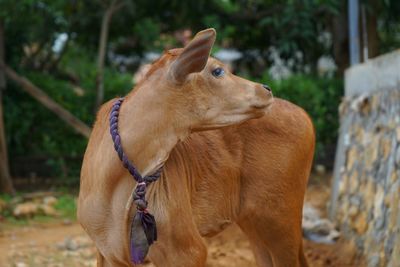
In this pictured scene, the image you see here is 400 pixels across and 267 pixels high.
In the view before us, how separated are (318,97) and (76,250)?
18.8ft

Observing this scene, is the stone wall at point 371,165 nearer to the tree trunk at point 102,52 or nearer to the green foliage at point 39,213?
the green foliage at point 39,213

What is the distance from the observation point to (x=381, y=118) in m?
5.93

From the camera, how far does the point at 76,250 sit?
6617 mm

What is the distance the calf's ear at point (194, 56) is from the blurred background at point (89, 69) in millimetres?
4351

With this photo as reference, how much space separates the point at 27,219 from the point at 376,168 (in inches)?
177

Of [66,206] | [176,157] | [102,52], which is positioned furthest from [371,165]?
[102,52]

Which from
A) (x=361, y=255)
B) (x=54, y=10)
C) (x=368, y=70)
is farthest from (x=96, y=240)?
(x=54, y=10)

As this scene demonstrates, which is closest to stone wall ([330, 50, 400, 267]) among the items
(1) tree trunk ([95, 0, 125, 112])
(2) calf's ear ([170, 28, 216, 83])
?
(2) calf's ear ([170, 28, 216, 83])

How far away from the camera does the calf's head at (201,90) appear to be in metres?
3.24

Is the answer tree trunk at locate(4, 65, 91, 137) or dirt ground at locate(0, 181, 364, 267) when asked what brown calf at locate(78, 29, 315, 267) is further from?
tree trunk at locate(4, 65, 91, 137)

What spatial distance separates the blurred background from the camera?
363 inches

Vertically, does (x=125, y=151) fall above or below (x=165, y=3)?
above

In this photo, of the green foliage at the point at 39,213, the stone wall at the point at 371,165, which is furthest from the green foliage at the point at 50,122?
the stone wall at the point at 371,165

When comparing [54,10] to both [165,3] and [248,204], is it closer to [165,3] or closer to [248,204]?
[165,3]
